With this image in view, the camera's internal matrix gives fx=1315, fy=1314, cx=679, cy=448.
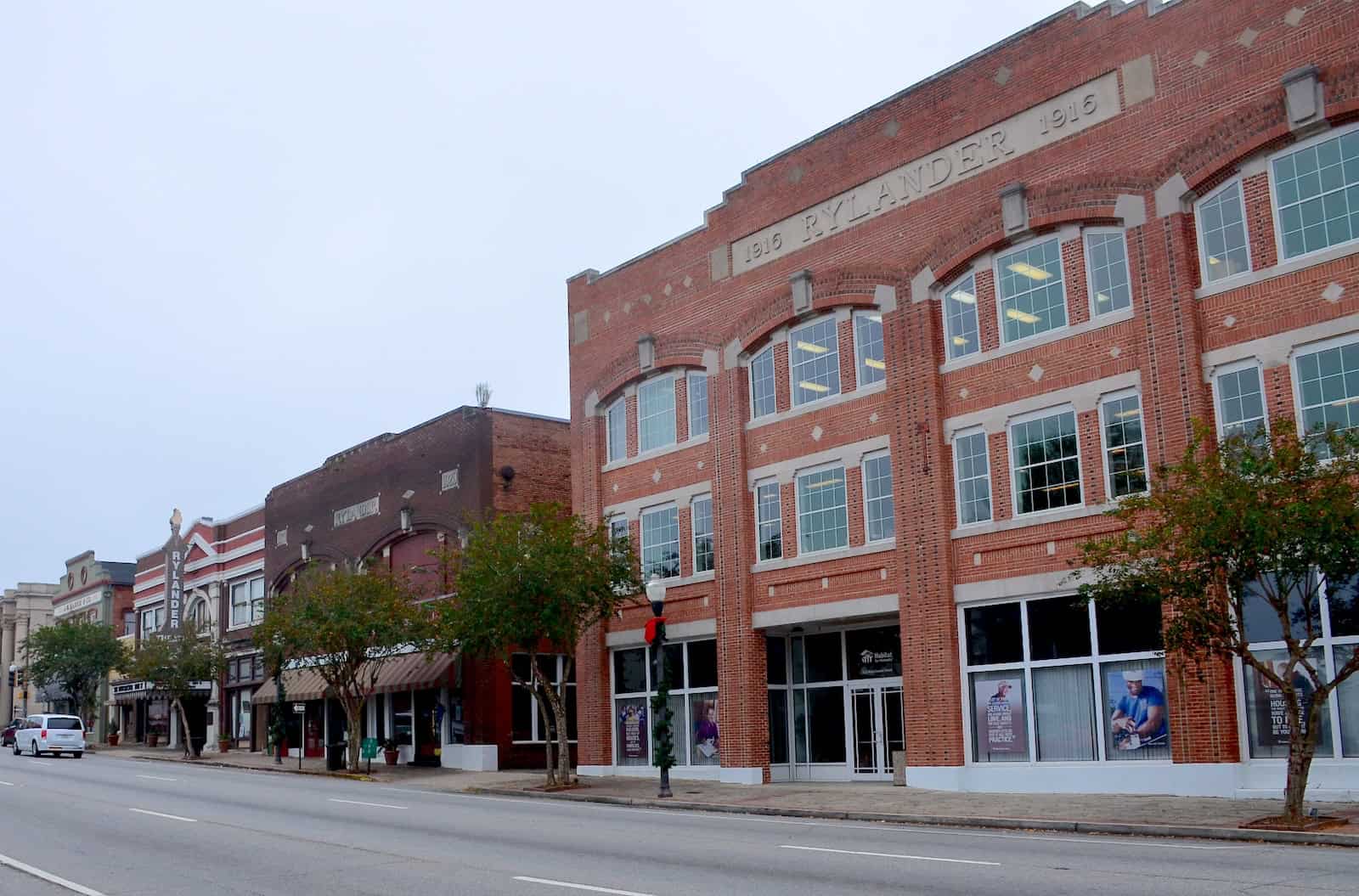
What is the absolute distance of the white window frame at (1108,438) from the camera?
2281 cm

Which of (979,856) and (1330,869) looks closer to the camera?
(1330,869)

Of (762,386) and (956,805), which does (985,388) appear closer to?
(762,386)

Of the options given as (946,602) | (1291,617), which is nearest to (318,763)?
(946,602)

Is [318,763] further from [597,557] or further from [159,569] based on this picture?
[159,569]

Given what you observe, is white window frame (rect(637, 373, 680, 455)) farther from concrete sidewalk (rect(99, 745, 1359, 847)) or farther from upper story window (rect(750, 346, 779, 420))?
concrete sidewalk (rect(99, 745, 1359, 847))

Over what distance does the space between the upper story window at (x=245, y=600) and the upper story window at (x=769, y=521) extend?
31948 millimetres

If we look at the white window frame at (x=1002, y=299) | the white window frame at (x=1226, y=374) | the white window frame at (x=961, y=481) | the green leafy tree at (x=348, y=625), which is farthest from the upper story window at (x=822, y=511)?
the green leafy tree at (x=348, y=625)

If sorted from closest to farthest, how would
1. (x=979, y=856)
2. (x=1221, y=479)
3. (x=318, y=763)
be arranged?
(x=979, y=856) < (x=1221, y=479) < (x=318, y=763)

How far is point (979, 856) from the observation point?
14547mm

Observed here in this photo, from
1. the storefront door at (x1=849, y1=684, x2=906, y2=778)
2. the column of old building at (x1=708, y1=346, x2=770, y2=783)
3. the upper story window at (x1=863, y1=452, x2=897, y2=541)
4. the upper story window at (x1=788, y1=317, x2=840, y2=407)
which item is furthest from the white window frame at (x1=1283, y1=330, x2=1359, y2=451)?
the column of old building at (x1=708, y1=346, x2=770, y2=783)

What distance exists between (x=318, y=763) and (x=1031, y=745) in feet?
90.8

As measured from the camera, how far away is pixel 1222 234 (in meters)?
22.4

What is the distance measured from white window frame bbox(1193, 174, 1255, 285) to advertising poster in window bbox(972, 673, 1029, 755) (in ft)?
26.4

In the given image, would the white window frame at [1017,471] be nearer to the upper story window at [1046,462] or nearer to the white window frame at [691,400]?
the upper story window at [1046,462]
